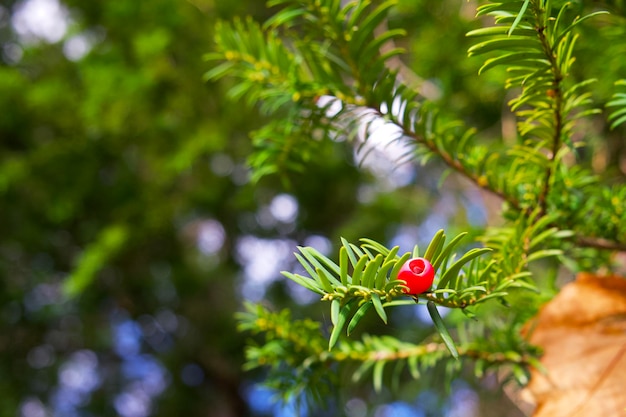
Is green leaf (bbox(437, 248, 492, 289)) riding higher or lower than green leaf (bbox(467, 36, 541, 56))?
lower

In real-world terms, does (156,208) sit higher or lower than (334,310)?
lower

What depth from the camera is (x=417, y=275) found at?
169mm

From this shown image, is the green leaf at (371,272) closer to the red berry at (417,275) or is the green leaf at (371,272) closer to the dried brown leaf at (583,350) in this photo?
the red berry at (417,275)

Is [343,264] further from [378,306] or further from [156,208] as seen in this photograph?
[156,208]

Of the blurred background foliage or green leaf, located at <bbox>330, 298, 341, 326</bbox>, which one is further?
the blurred background foliage

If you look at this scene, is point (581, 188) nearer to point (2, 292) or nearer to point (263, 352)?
point (263, 352)

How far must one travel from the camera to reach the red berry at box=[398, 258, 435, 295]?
0.17 metres

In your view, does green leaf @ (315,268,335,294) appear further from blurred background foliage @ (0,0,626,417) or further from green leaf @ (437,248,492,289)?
blurred background foliage @ (0,0,626,417)

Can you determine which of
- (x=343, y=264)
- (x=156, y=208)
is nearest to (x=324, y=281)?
(x=343, y=264)

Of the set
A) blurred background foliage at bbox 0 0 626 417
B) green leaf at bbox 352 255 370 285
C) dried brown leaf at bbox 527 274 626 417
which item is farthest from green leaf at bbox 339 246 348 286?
blurred background foliage at bbox 0 0 626 417

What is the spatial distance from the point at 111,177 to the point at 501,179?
3.42 ft

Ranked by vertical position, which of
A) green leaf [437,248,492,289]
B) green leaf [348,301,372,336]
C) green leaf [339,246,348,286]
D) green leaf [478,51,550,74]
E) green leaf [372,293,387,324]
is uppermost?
green leaf [478,51,550,74]

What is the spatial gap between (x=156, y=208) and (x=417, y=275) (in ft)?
2.86

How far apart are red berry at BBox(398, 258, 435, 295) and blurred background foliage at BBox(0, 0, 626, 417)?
1.19 ft
